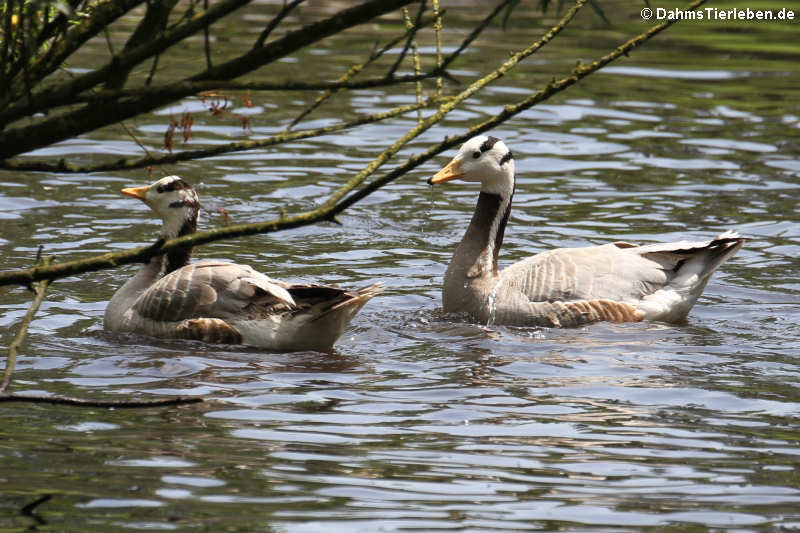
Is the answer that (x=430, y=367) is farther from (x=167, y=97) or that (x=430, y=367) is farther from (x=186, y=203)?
(x=167, y=97)

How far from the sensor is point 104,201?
14383 millimetres

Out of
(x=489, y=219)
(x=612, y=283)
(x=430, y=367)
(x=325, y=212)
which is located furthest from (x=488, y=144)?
(x=325, y=212)

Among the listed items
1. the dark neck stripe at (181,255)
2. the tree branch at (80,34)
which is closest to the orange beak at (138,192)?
the dark neck stripe at (181,255)

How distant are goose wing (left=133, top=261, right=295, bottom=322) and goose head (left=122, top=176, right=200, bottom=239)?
645mm

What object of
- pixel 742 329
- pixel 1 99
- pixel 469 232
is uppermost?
pixel 1 99

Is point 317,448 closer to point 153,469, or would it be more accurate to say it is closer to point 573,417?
point 153,469

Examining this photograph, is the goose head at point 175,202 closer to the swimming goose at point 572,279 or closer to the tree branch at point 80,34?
the swimming goose at point 572,279

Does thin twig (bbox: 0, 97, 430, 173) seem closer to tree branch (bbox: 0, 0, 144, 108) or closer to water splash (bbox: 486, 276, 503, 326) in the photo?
tree branch (bbox: 0, 0, 144, 108)

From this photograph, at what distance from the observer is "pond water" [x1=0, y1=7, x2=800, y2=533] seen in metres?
6.13

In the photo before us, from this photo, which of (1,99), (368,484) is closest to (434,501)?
(368,484)

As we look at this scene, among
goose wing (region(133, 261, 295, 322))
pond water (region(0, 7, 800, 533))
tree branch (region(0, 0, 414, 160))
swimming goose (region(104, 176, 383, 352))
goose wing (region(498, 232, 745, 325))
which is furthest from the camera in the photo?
goose wing (region(498, 232, 745, 325))

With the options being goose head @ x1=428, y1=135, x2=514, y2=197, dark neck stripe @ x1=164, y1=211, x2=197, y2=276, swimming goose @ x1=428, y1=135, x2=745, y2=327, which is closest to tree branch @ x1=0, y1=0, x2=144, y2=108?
dark neck stripe @ x1=164, y1=211, x2=197, y2=276

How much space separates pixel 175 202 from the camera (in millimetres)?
10617

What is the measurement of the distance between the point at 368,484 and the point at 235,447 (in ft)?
3.09
